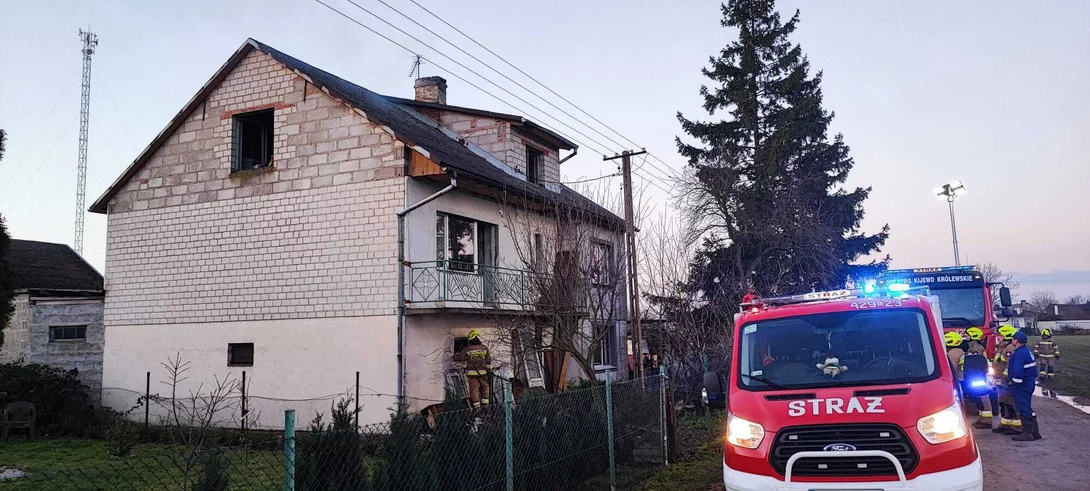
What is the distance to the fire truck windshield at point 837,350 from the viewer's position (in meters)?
5.94

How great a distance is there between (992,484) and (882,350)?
2.88 metres

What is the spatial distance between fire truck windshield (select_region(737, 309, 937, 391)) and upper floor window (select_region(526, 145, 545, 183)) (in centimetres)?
1374

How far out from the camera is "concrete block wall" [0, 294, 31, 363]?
55.2 feet

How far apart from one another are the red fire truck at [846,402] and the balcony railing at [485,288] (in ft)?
16.0

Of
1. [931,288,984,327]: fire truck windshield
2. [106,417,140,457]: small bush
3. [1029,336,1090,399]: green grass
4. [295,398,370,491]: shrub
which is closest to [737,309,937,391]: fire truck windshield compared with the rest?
[295,398,370,491]: shrub

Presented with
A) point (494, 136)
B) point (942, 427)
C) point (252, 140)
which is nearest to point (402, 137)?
point (252, 140)

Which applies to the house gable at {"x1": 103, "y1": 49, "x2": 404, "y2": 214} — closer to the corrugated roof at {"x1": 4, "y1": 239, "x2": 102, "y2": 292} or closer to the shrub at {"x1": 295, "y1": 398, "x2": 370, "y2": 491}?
the corrugated roof at {"x1": 4, "y1": 239, "x2": 102, "y2": 292}

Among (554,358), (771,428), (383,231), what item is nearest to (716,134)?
(554,358)

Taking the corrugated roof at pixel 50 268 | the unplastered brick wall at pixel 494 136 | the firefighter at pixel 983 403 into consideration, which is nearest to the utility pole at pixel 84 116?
the corrugated roof at pixel 50 268

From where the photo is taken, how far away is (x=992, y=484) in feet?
25.2

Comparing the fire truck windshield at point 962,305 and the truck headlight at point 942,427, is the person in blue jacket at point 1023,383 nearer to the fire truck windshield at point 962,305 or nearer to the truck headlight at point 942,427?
the fire truck windshield at point 962,305

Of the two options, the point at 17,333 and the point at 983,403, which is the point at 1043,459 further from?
the point at 17,333

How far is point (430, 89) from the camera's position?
21812 millimetres

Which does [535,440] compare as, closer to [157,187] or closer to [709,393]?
[709,393]
